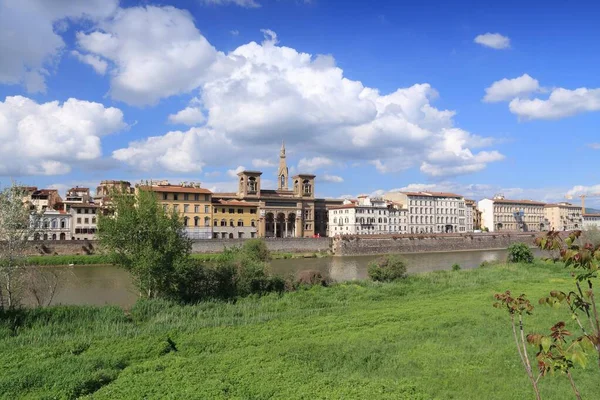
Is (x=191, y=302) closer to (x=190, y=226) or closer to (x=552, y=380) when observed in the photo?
(x=552, y=380)

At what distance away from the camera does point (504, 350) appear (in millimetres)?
13750

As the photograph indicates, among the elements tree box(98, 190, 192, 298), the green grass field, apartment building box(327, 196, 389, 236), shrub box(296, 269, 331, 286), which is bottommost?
the green grass field

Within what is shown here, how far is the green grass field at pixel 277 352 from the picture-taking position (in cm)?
1096

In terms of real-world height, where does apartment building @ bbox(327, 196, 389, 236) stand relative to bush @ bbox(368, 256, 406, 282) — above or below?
above

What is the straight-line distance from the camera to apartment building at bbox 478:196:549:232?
119562 mm

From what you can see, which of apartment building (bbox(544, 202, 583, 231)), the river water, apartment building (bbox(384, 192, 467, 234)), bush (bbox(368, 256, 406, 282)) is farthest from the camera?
apartment building (bbox(544, 202, 583, 231))

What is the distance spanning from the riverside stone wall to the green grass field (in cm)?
5281

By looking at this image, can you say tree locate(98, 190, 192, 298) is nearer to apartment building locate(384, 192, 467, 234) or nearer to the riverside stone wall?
the riverside stone wall

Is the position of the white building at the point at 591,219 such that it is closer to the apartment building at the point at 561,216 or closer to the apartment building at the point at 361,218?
the apartment building at the point at 561,216

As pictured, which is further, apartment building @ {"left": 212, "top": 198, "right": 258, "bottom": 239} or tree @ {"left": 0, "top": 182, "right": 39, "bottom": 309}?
apartment building @ {"left": 212, "top": 198, "right": 258, "bottom": 239}

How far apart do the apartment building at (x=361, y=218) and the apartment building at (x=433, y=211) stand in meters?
6.67

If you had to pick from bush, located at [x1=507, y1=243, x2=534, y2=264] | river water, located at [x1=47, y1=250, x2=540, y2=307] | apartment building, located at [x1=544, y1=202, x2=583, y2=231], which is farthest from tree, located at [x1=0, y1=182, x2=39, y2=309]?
apartment building, located at [x1=544, y1=202, x2=583, y2=231]

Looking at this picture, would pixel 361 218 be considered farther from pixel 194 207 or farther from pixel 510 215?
pixel 510 215

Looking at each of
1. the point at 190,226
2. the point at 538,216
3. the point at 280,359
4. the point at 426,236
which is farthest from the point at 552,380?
the point at 538,216
